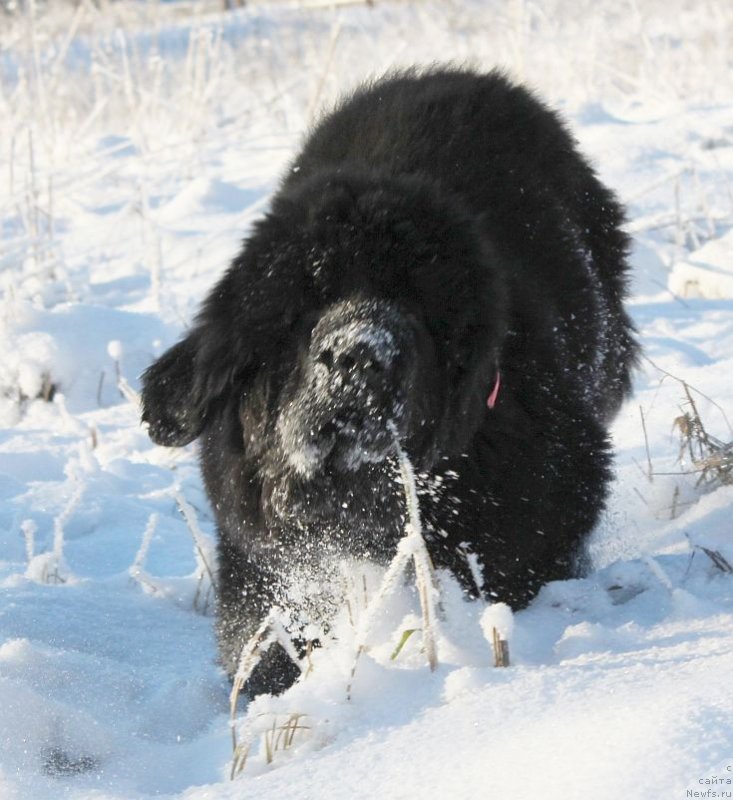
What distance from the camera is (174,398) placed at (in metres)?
2.49

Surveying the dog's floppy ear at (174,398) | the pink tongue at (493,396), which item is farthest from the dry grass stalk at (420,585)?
the dog's floppy ear at (174,398)

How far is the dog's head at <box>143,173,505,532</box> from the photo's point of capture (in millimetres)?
2225

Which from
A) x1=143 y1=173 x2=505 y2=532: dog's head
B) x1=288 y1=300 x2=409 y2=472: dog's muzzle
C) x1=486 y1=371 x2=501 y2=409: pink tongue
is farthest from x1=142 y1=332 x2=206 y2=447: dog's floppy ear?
x1=486 y1=371 x2=501 y2=409: pink tongue

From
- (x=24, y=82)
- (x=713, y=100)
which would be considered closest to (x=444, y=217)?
(x=24, y=82)

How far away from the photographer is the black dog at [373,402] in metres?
2.27

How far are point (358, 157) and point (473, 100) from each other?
456 mm

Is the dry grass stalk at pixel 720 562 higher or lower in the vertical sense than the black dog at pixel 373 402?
lower

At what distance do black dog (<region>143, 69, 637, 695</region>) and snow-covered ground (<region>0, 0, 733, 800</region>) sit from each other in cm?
16

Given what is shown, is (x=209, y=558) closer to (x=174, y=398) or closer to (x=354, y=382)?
(x=174, y=398)

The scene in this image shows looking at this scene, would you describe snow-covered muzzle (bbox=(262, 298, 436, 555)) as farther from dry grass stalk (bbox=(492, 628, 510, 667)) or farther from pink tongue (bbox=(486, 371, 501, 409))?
dry grass stalk (bbox=(492, 628, 510, 667))

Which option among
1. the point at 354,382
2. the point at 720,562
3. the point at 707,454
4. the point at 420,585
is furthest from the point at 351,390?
the point at 707,454

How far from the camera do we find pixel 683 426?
306cm

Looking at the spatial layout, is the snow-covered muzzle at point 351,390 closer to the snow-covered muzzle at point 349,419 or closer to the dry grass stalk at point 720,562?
the snow-covered muzzle at point 349,419

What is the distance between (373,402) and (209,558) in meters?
1.01
